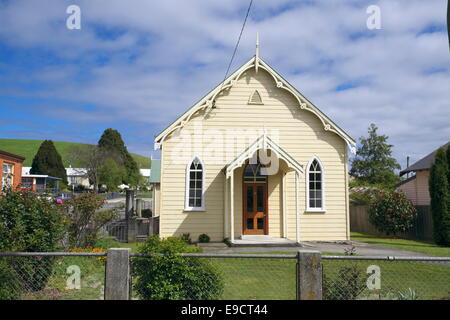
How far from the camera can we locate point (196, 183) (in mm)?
16219

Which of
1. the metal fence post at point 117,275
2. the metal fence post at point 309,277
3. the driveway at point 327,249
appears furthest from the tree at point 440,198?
the metal fence post at point 117,275

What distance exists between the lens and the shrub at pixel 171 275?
5.95 metres

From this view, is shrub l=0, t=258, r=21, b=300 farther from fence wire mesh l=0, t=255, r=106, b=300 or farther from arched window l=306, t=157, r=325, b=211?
arched window l=306, t=157, r=325, b=211

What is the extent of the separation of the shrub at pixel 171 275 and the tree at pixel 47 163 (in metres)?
76.4

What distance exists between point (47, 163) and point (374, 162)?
6134 centimetres

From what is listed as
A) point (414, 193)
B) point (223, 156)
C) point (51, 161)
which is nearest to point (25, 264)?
point (223, 156)

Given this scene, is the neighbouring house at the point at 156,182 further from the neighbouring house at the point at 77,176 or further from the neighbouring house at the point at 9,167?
the neighbouring house at the point at 77,176

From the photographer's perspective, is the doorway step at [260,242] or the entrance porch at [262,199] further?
the entrance porch at [262,199]

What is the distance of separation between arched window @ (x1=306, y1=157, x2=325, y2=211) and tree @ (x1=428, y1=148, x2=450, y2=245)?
5.86 meters

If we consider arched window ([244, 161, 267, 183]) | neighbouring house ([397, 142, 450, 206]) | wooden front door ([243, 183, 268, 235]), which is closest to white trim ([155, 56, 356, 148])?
arched window ([244, 161, 267, 183])

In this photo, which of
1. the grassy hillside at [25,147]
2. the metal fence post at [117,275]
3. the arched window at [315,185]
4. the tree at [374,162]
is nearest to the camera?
the metal fence post at [117,275]

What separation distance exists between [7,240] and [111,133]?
283ft

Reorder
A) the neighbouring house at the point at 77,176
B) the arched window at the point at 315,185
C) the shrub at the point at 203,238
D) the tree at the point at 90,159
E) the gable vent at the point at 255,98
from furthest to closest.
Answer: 1. the neighbouring house at the point at 77,176
2. the tree at the point at 90,159
3. the gable vent at the point at 255,98
4. the arched window at the point at 315,185
5. the shrub at the point at 203,238

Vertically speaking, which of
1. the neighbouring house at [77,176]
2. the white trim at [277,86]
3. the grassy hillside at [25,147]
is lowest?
the white trim at [277,86]
